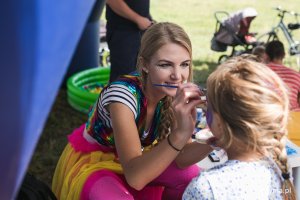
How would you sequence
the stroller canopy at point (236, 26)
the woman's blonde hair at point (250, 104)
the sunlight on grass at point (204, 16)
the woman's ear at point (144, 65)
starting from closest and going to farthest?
the woman's blonde hair at point (250, 104)
the woman's ear at point (144, 65)
the stroller canopy at point (236, 26)
the sunlight on grass at point (204, 16)

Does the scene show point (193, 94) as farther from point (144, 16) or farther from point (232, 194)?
point (144, 16)

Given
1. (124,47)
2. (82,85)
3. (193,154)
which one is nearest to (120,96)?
(193,154)

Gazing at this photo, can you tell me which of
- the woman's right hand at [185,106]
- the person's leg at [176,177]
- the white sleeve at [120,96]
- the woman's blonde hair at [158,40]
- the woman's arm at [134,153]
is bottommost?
the person's leg at [176,177]

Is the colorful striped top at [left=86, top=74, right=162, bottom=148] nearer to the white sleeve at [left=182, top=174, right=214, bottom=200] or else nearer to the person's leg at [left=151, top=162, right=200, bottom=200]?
the person's leg at [left=151, top=162, right=200, bottom=200]

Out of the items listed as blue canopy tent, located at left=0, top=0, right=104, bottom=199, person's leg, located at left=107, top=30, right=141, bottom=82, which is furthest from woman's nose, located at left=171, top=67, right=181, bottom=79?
person's leg, located at left=107, top=30, right=141, bottom=82

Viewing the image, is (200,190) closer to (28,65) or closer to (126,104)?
(126,104)

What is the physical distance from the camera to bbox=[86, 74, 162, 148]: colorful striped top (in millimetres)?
1590

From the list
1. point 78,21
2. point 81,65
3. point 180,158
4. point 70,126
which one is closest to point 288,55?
point 81,65

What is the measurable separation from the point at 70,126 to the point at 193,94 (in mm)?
2212

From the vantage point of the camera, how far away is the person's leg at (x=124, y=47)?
2.84 meters

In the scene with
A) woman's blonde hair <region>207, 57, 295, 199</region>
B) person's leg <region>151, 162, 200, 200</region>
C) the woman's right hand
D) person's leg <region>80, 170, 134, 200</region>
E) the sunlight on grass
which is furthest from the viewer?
the sunlight on grass

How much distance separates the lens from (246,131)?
3.92ft

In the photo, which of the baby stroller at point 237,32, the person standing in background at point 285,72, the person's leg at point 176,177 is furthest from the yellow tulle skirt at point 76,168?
the baby stroller at point 237,32

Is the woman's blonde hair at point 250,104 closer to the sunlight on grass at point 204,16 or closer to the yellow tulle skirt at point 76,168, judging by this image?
the yellow tulle skirt at point 76,168
